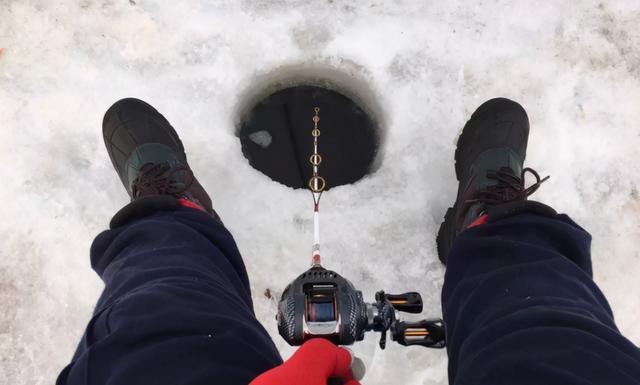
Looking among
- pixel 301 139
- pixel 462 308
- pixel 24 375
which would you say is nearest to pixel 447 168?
pixel 301 139

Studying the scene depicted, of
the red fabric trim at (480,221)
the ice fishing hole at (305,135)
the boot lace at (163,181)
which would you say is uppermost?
the ice fishing hole at (305,135)

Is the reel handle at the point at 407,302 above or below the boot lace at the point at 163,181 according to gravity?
below

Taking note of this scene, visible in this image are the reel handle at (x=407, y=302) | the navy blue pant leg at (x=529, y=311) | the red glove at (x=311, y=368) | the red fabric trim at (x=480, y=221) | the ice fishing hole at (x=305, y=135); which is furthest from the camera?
the ice fishing hole at (x=305, y=135)

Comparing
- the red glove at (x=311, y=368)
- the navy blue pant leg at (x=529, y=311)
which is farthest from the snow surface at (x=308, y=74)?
the red glove at (x=311, y=368)

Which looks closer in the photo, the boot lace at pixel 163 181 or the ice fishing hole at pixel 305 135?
the boot lace at pixel 163 181

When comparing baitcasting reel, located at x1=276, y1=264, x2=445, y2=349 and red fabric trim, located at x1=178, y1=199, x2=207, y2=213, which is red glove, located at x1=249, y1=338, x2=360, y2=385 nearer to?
baitcasting reel, located at x1=276, y1=264, x2=445, y2=349

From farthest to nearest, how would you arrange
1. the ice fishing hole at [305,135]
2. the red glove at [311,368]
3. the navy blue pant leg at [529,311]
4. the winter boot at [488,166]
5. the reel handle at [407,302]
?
the ice fishing hole at [305,135], the winter boot at [488,166], the reel handle at [407,302], the navy blue pant leg at [529,311], the red glove at [311,368]

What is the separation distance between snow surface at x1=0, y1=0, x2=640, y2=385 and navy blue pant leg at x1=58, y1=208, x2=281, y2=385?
27 centimetres

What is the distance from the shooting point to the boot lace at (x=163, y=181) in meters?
1.32

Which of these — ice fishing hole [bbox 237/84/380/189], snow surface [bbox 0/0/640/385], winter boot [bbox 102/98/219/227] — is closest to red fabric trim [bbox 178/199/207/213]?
winter boot [bbox 102/98/219/227]

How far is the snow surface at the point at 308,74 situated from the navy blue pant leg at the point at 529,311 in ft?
1.02

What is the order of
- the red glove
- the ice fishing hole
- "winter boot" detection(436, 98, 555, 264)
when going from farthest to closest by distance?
the ice fishing hole, "winter boot" detection(436, 98, 555, 264), the red glove

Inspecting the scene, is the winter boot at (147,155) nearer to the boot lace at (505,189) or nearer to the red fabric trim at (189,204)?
the red fabric trim at (189,204)

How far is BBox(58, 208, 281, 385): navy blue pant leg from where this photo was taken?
2.58 feet
